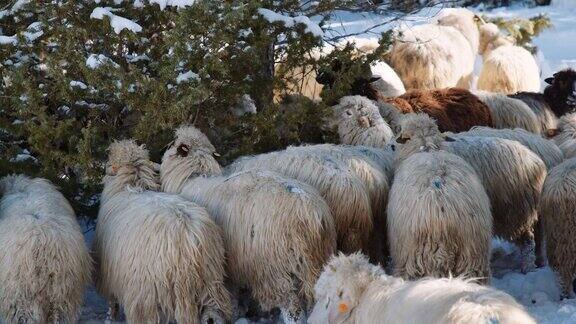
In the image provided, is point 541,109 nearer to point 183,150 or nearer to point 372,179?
point 372,179

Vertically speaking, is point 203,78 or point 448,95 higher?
point 203,78

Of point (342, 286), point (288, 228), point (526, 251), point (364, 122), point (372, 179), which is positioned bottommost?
point (526, 251)

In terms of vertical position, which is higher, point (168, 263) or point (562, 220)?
point (168, 263)

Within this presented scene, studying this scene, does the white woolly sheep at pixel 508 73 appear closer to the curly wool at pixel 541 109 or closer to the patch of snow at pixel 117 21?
the curly wool at pixel 541 109

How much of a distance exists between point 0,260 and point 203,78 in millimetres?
2708

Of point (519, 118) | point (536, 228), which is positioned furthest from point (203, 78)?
point (519, 118)

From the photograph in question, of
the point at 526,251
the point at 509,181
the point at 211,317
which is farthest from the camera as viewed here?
the point at 526,251

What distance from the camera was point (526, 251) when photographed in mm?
8398

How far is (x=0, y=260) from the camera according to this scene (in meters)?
6.59

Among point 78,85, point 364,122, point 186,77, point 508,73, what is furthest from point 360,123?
point 508,73

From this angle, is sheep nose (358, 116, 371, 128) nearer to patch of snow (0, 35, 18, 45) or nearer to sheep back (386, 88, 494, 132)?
sheep back (386, 88, 494, 132)

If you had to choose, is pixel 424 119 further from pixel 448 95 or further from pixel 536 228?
pixel 448 95

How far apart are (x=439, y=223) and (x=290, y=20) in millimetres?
3089

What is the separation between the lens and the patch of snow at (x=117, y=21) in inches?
325
